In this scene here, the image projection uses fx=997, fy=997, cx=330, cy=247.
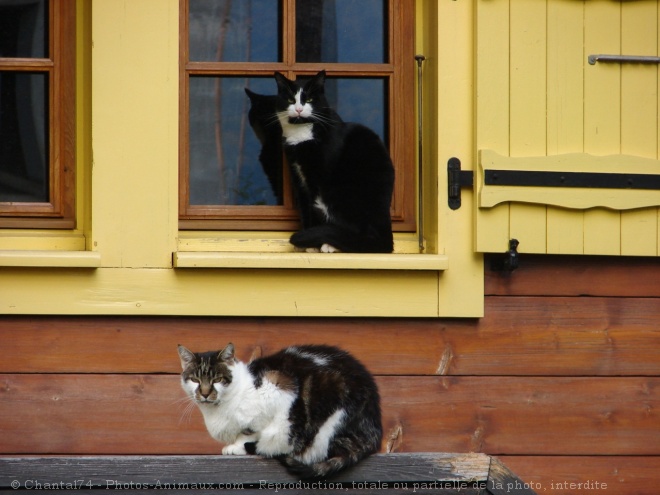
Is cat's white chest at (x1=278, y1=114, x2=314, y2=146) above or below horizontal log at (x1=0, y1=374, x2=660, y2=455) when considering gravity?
above

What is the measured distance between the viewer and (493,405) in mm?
3219

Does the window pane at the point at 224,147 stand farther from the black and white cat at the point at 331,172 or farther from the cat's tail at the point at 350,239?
the cat's tail at the point at 350,239

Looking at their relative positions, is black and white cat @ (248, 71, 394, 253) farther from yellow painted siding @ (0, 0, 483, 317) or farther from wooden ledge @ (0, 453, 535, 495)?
wooden ledge @ (0, 453, 535, 495)

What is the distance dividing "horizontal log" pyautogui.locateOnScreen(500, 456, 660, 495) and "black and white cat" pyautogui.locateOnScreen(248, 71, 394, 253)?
0.85 meters

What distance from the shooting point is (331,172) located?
3.29 m

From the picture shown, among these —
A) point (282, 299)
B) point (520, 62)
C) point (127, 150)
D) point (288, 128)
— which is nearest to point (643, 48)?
point (520, 62)

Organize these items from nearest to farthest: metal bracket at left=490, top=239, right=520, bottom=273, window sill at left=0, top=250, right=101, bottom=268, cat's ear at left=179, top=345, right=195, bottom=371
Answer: cat's ear at left=179, top=345, right=195, bottom=371
window sill at left=0, top=250, right=101, bottom=268
metal bracket at left=490, top=239, right=520, bottom=273

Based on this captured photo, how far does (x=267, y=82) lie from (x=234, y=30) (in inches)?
8.0

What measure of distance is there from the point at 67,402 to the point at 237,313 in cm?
60

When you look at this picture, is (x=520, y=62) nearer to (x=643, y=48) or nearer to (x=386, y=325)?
(x=643, y=48)

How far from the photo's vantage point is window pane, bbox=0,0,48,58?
3.25m

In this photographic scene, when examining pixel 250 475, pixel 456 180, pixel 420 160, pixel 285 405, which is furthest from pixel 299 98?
pixel 250 475

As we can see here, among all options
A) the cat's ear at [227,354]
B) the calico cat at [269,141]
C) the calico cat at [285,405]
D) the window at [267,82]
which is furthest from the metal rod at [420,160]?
the cat's ear at [227,354]

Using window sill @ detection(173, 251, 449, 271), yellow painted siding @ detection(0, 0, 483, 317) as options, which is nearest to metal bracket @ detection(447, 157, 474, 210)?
yellow painted siding @ detection(0, 0, 483, 317)
